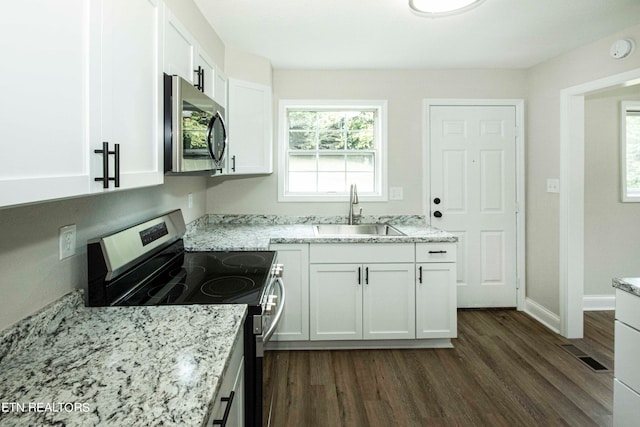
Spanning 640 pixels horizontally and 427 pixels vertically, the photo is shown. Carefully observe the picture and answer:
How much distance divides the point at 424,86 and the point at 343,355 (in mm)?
2501

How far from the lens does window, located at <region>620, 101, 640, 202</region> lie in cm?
350

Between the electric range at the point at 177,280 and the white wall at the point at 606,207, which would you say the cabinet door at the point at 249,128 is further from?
the white wall at the point at 606,207

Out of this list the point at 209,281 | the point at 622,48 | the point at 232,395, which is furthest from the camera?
the point at 622,48

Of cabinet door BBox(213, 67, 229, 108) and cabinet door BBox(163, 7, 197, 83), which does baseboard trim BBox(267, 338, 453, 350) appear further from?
cabinet door BBox(163, 7, 197, 83)

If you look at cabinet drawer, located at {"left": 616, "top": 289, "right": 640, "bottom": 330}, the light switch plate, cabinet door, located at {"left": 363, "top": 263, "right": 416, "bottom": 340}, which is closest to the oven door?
cabinet door, located at {"left": 363, "top": 263, "right": 416, "bottom": 340}

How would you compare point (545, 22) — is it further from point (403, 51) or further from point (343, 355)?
point (343, 355)

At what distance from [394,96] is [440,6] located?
1.47 metres

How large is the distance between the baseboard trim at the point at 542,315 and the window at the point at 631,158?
1359 mm

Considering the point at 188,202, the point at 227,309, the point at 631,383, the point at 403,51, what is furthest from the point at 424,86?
the point at 227,309

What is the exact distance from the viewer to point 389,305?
2.76 metres

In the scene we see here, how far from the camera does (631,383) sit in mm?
1524

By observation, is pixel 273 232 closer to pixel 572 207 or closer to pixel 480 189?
pixel 480 189

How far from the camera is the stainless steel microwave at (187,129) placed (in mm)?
1494

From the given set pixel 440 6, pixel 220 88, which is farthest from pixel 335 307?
pixel 440 6
